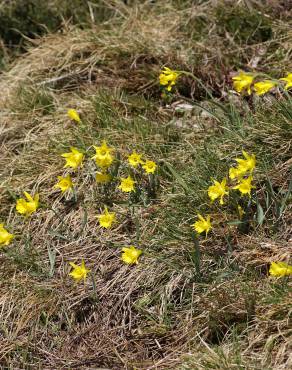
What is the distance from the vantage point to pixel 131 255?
9.34 feet

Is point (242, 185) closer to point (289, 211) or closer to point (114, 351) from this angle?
point (289, 211)

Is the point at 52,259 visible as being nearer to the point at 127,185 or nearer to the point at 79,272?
the point at 79,272

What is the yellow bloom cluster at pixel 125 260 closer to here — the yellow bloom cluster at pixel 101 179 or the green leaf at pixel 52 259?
the yellow bloom cluster at pixel 101 179

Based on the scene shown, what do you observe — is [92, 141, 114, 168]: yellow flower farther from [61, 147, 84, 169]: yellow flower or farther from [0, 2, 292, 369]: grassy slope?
[0, 2, 292, 369]: grassy slope

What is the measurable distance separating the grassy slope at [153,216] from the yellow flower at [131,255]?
0.12 metres

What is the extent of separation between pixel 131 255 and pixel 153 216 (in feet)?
1.06

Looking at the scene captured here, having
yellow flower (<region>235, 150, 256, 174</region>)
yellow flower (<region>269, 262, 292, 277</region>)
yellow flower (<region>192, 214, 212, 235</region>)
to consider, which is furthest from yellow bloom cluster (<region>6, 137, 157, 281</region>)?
yellow flower (<region>269, 262, 292, 277</region>)

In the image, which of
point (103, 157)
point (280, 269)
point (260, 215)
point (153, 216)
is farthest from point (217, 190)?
point (103, 157)

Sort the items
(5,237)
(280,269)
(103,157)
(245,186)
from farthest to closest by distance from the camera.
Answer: (103,157) < (5,237) < (245,186) < (280,269)

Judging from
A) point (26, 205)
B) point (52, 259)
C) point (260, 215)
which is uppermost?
point (26, 205)

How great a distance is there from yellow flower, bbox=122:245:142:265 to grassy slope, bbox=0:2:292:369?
0.12 m

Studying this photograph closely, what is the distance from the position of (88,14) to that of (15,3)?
61 centimetres

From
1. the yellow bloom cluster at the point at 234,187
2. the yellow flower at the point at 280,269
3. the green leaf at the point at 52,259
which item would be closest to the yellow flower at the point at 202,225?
the yellow bloom cluster at the point at 234,187

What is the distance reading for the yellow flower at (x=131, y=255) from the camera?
2830 mm
